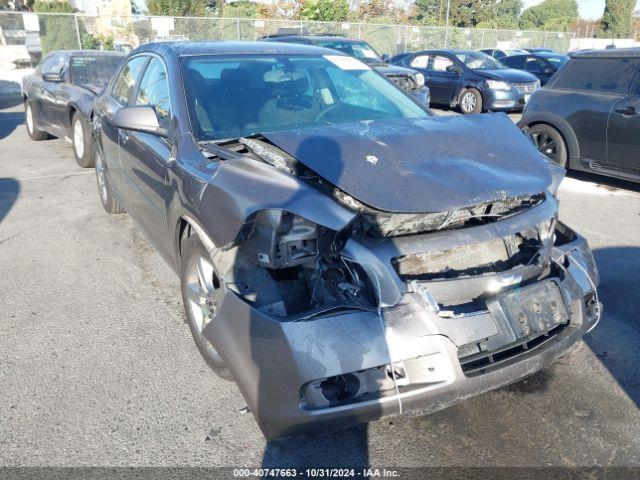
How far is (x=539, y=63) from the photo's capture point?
17562 mm

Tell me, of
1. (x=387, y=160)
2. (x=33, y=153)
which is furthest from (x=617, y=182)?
(x=33, y=153)

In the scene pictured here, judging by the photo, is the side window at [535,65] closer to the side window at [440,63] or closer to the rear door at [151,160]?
the side window at [440,63]

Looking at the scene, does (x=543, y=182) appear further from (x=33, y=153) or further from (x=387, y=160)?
(x=33, y=153)

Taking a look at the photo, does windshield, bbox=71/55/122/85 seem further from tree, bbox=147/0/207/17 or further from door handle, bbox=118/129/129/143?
tree, bbox=147/0/207/17

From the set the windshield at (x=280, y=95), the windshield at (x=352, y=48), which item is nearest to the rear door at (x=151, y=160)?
the windshield at (x=280, y=95)

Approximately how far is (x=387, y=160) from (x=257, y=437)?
4.82 feet

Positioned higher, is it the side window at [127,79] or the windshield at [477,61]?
the side window at [127,79]

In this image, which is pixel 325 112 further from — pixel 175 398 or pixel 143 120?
pixel 175 398

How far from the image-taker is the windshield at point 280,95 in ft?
11.5

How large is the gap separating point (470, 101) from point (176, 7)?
1141 inches

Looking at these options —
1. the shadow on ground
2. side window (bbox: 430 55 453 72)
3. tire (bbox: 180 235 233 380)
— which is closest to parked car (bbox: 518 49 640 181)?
the shadow on ground

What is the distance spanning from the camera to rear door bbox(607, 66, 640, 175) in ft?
21.7

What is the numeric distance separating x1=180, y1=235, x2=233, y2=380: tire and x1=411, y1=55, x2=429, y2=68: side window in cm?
1373

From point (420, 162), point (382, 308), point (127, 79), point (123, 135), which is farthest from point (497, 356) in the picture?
point (127, 79)
